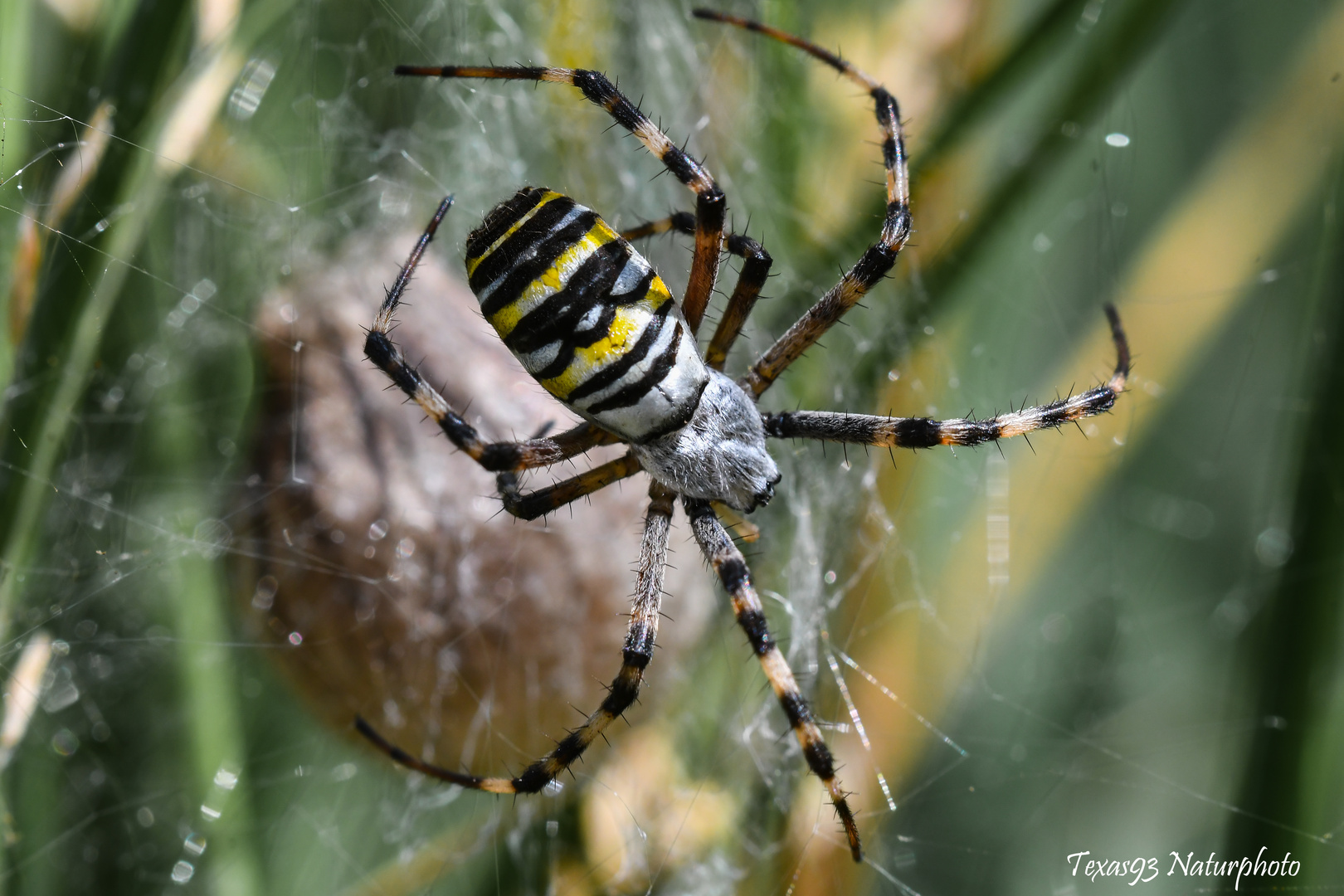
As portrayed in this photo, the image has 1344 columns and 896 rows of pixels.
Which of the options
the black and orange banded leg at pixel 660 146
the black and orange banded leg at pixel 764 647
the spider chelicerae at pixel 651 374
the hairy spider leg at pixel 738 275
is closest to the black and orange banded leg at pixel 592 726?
the spider chelicerae at pixel 651 374

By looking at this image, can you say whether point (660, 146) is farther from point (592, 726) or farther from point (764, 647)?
point (592, 726)

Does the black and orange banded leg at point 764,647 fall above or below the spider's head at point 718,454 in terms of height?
below

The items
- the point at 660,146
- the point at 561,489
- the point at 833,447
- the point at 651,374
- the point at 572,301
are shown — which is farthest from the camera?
the point at 833,447

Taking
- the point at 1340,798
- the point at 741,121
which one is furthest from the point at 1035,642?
the point at 741,121

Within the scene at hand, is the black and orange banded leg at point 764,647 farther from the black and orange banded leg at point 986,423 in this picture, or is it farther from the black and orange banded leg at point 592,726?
the black and orange banded leg at point 986,423

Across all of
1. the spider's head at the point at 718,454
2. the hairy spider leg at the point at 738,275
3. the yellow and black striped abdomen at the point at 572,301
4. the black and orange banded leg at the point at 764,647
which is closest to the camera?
the yellow and black striped abdomen at the point at 572,301

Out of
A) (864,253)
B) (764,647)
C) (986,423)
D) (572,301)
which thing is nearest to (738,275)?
(864,253)

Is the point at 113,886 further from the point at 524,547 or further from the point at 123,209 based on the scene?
the point at 123,209
